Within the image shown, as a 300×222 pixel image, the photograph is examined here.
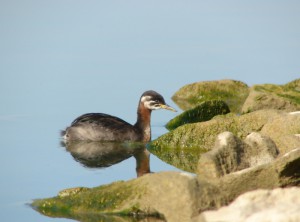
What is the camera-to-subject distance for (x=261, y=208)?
27.8ft

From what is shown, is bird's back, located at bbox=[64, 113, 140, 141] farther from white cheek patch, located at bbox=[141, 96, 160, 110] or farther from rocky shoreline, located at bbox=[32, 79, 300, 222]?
rocky shoreline, located at bbox=[32, 79, 300, 222]

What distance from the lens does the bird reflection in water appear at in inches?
578

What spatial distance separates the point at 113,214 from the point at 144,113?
23.1 ft

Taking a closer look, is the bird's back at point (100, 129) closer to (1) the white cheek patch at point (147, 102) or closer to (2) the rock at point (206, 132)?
(1) the white cheek patch at point (147, 102)

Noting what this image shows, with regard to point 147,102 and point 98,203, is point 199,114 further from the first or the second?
point 98,203

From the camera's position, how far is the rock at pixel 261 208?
791 centimetres

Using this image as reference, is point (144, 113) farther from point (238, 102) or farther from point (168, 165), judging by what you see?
point (238, 102)

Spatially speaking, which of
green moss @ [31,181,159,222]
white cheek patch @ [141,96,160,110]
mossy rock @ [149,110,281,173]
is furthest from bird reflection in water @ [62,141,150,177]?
green moss @ [31,181,159,222]

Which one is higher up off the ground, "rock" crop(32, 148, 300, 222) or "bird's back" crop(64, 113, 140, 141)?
"bird's back" crop(64, 113, 140, 141)

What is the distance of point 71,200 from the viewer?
11.0m

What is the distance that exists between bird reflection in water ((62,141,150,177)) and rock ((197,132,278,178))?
310 centimetres

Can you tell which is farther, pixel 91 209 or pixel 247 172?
pixel 91 209

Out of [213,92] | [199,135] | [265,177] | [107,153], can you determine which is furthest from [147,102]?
[265,177]

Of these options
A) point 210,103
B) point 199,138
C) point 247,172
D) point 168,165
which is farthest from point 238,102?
point 247,172
